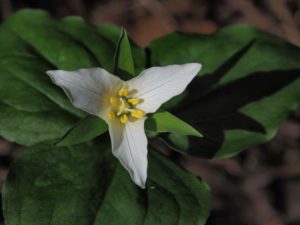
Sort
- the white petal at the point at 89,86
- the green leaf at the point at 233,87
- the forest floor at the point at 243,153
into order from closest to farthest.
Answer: the white petal at the point at 89,86
the green leaf at the point at 233,87
the forest floor at the point at 243,153

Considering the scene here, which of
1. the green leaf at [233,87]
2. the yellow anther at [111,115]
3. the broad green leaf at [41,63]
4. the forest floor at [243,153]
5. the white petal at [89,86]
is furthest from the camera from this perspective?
the forest floor at [243,153]

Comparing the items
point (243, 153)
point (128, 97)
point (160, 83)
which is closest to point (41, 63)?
point (128, 97)

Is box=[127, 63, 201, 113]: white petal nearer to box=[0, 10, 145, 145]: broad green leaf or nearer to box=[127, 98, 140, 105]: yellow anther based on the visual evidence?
box=[127, 98, 140, 105]: yellow anther

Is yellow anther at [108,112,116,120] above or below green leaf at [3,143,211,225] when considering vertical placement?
above

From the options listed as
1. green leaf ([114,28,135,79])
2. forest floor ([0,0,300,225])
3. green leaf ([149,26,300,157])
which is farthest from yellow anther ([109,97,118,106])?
forest floor ([0,0,300,225])

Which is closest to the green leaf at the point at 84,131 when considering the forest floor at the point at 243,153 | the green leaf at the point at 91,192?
the green leaf at the point at 91,192

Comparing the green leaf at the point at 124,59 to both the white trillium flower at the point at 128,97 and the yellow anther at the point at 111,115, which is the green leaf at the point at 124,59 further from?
the yellow anther at the point at 111,115

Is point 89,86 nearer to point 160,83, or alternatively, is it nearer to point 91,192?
point 160,83
